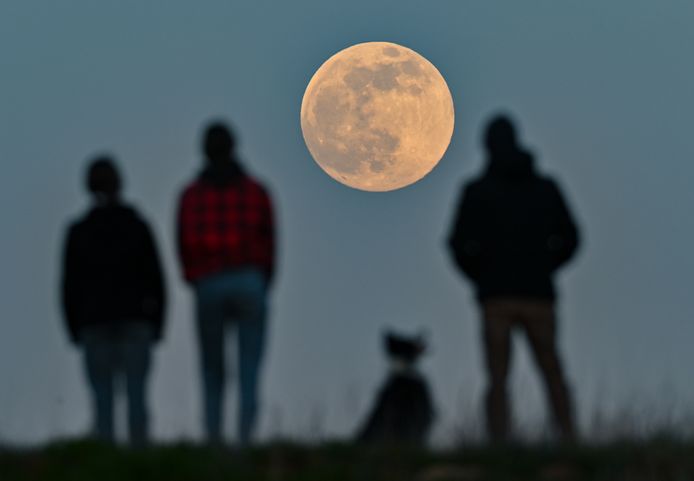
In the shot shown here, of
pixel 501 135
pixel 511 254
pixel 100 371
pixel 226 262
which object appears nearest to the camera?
pixel 226 262

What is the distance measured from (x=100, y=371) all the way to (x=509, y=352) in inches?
120

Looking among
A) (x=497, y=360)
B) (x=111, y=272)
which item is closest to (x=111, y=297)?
(x=111, y=272)

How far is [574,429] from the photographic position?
1109 cm

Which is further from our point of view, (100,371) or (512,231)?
(512,231)

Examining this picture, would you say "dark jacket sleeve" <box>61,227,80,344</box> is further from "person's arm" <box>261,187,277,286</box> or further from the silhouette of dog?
the silhouette of dog

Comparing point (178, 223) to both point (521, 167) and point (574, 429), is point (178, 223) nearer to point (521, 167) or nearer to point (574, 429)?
point (521, 167)

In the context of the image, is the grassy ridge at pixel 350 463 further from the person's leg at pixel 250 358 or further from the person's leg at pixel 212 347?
the person's leg at pixel 212 347

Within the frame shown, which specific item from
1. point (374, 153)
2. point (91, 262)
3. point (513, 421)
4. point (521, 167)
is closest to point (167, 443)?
point (91, 262)

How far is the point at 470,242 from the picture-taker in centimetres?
1120

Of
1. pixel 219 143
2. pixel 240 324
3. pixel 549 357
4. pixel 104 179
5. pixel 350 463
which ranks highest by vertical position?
pixel 219 143

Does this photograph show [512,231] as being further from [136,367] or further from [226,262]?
[136,367]

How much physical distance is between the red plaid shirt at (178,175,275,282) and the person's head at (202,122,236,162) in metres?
0.21

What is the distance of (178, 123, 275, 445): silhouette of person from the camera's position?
10820mm

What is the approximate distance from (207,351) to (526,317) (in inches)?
94.3
